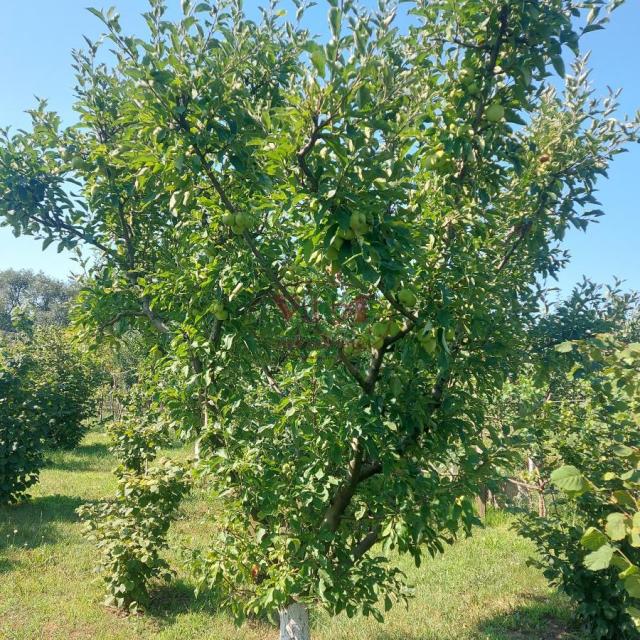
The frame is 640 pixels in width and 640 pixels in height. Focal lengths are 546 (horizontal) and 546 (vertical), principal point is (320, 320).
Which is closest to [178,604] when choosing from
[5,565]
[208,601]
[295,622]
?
[208,601]

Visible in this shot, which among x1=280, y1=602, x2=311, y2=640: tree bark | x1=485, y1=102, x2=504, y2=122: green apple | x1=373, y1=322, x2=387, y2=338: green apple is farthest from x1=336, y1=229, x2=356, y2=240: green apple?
x1=280, y1=602, x2=311, y2=640: tree bark

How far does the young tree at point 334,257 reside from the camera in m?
2.01

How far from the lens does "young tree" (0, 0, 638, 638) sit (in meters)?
2.01

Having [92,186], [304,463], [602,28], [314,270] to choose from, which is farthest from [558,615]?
[92,186]

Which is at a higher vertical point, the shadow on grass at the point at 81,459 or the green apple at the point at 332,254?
the green apple at the point at 332,254

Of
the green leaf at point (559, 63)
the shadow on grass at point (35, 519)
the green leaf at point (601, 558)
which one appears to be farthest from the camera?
the shadow on grass at point (35, 519)

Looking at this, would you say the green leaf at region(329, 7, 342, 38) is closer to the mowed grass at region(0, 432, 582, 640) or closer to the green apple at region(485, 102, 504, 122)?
the green apple at region(485, 102, 504, 122)

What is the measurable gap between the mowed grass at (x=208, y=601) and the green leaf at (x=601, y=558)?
2234 millimetres

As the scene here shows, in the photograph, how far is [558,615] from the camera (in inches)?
210

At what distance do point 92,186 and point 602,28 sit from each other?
2716mm

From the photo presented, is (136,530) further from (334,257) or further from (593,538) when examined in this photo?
(593,538)

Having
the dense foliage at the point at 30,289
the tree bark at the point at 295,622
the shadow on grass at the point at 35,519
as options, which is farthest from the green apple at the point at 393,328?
the dense foliage at the point at 30,289

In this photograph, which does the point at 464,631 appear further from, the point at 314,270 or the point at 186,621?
the point at 314,270

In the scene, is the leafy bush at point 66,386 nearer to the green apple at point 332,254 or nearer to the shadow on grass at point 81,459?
the shadow on grass at point 81,459
